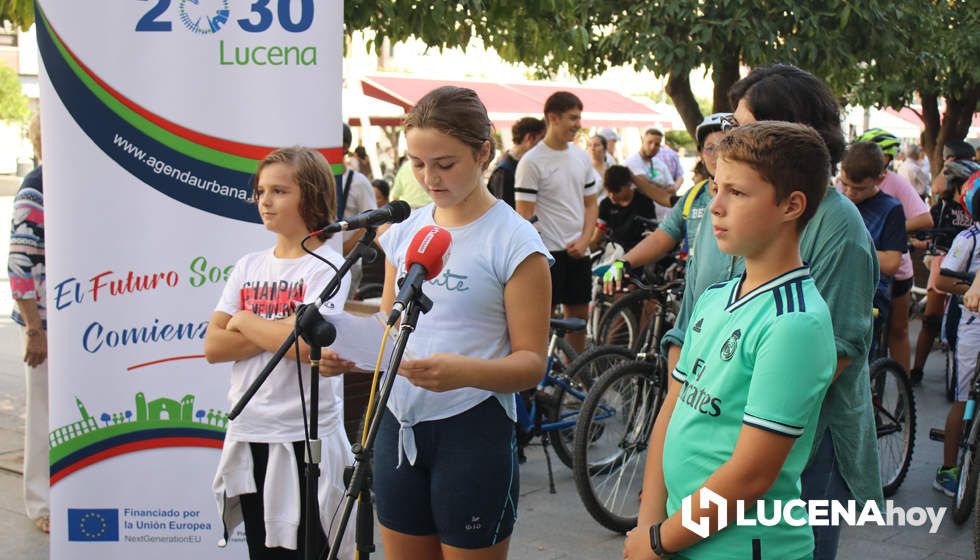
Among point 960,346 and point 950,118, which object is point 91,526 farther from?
point 950,118

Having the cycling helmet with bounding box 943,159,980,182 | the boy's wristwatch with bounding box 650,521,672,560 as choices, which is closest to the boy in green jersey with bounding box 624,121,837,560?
the boy's wristwatch with bounding box 650,521,672,560

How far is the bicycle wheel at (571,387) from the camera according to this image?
232 inches

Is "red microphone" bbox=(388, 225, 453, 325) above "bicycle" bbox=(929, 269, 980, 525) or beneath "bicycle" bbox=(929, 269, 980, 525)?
above

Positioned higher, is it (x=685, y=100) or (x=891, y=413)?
(x=685, y=100)

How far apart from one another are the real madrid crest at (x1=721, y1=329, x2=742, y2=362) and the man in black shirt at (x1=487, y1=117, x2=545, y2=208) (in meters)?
5.67

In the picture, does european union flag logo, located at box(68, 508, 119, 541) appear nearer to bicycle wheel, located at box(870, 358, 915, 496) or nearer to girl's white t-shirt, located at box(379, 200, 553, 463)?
girl's white t-shirt, located at box(379, 200, 553, 463)

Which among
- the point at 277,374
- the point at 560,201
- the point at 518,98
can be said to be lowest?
the point at 277,374

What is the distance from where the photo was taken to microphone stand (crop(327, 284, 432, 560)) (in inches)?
88.0

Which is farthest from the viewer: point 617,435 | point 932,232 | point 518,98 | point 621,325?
point 518,98

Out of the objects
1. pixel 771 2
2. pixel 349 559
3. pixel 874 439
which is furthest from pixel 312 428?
pixel 771 2

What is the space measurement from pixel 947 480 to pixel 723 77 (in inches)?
192

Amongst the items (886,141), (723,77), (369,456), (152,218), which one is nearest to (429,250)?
(369,456)

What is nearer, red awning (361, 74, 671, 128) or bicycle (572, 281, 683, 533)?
bicycle (572, 281, 683, 533)

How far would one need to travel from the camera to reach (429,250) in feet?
7.75
